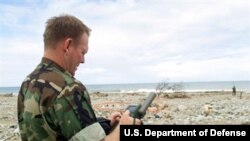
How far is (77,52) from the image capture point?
266 centimetres

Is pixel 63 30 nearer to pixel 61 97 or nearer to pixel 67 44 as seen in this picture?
pixel 67 44

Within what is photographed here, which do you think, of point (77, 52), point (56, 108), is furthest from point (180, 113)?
point (56, 108)

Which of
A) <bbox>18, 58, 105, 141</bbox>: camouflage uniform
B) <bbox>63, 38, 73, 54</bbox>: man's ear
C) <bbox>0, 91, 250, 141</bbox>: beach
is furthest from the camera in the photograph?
<bbox>0, 91, 250, 141</bbox>: beach

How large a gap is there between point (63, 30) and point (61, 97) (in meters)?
0.45

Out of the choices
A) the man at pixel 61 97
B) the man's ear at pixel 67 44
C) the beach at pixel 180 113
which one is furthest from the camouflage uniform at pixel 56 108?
the beach at pixel 180 113

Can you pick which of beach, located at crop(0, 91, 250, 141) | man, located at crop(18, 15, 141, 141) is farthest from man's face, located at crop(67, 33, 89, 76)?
beach, located at crop(0, 91, 250, 141)

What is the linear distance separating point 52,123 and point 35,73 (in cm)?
38

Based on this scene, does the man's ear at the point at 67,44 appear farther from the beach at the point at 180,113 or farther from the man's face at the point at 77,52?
the beach at the point at 180,113

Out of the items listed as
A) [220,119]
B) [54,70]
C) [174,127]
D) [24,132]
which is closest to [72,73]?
[54,70]

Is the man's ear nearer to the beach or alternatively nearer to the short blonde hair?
the short blonde hair

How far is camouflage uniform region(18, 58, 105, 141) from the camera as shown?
2.45m

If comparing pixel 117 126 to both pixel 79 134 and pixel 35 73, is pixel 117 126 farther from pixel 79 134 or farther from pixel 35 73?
pixel 35 73

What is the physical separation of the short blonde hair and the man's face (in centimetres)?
3

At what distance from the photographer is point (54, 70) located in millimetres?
2619
